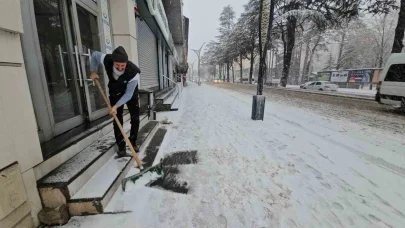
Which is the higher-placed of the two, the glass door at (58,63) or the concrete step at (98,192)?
the glass door at (58,63)

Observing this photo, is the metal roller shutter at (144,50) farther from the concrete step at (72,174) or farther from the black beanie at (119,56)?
the concrete step at (72,174)

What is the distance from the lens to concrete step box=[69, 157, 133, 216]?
1.98 m

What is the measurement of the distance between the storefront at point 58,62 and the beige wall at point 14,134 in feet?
1.99

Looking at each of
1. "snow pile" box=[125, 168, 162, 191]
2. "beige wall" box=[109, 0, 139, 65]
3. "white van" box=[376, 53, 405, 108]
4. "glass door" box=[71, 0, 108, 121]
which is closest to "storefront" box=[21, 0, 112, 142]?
"glass door" box=[71, 0, 108, 121]

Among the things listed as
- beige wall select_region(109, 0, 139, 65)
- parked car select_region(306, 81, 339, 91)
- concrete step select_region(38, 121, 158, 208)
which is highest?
beige wall select_region(109, 0, 139, 65)

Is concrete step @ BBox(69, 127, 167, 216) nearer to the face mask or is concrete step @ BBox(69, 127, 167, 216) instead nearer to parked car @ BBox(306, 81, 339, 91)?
the face mask

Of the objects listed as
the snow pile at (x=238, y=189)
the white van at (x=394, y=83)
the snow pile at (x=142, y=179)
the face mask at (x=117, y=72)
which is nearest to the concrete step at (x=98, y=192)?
the snow pile at (x=142, y=179)

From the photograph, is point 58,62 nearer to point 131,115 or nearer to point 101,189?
point 131,115

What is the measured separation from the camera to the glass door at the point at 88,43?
3262 mm

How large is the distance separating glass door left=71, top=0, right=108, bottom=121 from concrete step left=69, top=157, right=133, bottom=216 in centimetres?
150

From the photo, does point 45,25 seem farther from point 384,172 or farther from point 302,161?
point 384,172

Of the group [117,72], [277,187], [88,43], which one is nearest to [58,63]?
[117,72]

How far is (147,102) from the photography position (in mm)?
5465

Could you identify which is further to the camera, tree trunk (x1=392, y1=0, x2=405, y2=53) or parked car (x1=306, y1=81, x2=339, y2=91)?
parked car (x1=306, y1=81, x2=339, y2=91)
